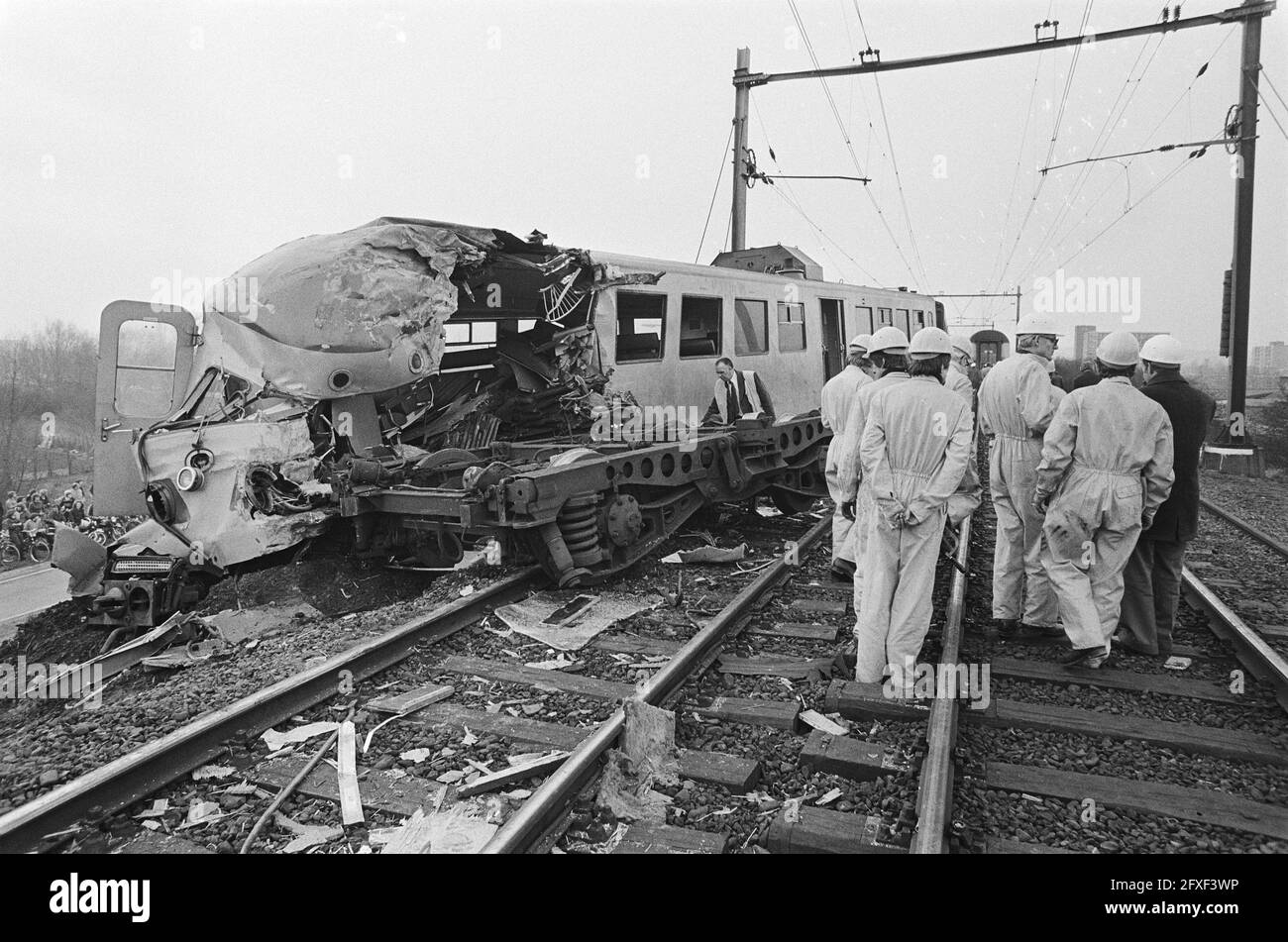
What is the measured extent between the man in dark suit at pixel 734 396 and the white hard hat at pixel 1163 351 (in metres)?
4.27

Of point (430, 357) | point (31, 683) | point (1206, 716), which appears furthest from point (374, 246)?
point (1206, 716)

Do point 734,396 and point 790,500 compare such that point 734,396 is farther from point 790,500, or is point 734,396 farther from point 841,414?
point 841,414

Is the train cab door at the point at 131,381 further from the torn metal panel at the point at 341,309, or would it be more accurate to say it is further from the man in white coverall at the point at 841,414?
the man in white coverall at the point at 841,414

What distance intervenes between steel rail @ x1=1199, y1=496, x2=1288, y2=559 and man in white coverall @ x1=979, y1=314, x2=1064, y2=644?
14.0 ft

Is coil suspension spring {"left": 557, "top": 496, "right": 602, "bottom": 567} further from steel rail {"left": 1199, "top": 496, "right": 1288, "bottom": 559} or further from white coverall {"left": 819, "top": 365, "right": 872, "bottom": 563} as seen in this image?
steel rail {"left": 1199, "top": 496, "right": 1288, "bottom": 559}

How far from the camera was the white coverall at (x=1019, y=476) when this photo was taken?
5566 millimetres

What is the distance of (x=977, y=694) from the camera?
457 cm

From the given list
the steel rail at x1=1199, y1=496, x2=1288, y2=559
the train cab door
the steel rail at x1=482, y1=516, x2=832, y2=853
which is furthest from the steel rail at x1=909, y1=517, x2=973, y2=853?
the train cab door

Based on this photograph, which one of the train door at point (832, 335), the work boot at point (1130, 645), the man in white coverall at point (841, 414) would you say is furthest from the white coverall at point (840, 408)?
the train door at point (832, 335)

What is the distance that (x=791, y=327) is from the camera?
37.3ft

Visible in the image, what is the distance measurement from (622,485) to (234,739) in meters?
3.99

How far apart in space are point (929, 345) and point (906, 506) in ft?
2.98
